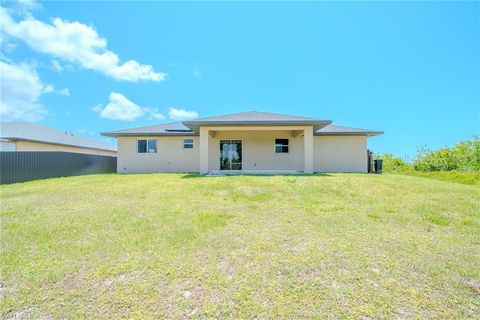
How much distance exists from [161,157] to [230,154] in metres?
Answer: 4.85

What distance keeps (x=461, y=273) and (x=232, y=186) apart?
281 inches

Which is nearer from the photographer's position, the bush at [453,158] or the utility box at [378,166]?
the utility box at [378,166]

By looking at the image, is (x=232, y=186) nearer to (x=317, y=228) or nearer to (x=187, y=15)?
(x=317, y=228)

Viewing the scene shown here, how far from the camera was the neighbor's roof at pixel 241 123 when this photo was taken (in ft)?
41.7

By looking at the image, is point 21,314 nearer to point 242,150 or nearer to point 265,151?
point 242,150

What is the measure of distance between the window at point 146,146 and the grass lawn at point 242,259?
9.19m

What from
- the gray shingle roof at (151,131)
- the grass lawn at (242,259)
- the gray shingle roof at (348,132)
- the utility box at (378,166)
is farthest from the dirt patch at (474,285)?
the gray shingle roof at (151,131)

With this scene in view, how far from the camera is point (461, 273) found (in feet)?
11.0

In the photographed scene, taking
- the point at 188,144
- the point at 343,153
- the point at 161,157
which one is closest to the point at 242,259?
the point at 188,144

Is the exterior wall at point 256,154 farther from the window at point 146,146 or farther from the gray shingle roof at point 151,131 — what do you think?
the gray shingle roof at point 151,131

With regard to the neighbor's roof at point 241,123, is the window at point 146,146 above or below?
below

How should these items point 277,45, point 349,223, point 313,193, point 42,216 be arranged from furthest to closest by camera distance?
1. point 277,45
2. point 313,193
3. point 42,216
4. point 349,223

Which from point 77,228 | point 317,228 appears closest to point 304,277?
point 317,228

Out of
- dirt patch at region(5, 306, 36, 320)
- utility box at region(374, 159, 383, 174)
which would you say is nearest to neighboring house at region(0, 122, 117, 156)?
dirt patch at region(5, 306, 36, 320)
